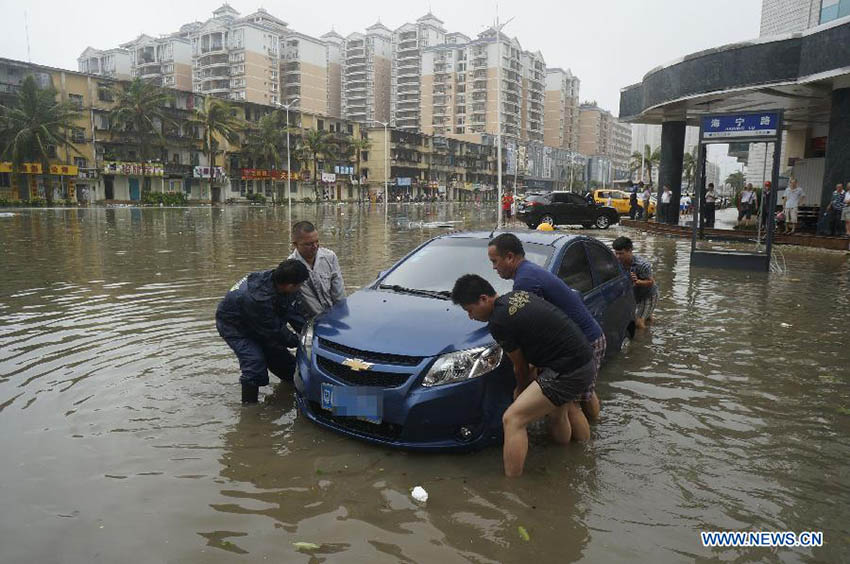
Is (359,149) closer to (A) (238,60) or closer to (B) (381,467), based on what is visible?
(A) (238,60)

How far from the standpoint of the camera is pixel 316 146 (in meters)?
77.8

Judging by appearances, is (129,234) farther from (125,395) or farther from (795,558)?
(795,558)

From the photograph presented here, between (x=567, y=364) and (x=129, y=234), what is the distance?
2096cm

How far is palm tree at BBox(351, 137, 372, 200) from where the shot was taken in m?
86.2

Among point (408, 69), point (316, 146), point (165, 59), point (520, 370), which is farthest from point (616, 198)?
point (408, 69)

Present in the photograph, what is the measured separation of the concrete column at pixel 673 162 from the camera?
2500 cm

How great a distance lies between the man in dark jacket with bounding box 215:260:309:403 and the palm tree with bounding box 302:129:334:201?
7502 centimetres

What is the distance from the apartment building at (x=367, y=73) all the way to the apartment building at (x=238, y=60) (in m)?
25.9

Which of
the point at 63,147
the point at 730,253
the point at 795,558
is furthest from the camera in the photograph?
the point at 63,147

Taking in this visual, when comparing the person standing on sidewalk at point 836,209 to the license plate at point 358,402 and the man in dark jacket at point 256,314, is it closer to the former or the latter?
the man in dark jacket at point 256,314

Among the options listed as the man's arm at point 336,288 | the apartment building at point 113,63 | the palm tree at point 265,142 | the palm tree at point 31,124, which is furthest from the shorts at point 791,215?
the apartment building at point 113,63

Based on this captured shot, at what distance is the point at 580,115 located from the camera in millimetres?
162500

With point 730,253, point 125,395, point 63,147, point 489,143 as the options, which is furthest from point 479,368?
point 489,143

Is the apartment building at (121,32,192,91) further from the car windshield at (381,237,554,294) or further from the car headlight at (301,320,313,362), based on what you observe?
the car headlight at (301,320,313,362)
